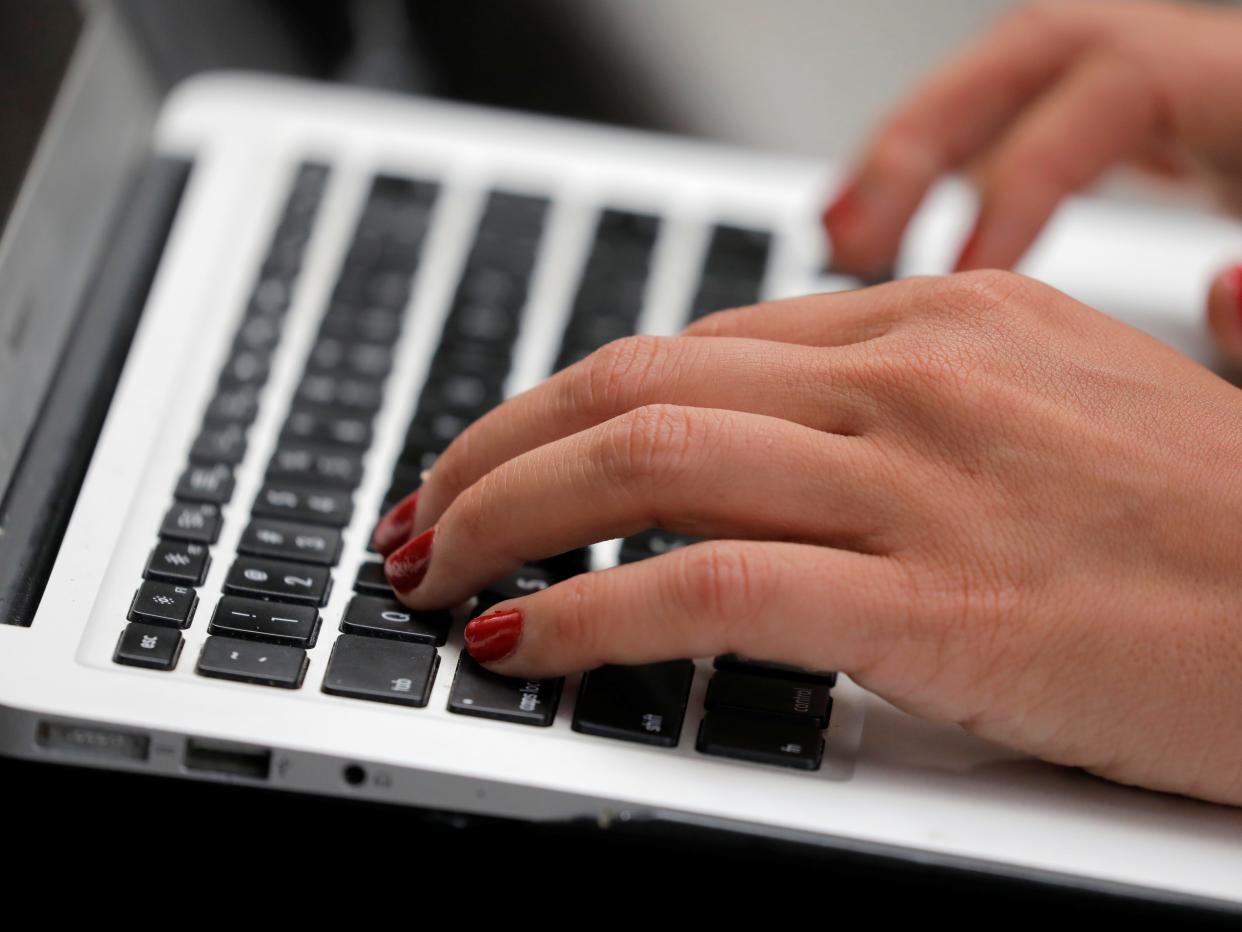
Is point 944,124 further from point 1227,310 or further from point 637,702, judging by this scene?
point 637,702

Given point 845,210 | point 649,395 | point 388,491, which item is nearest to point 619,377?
point 649,395

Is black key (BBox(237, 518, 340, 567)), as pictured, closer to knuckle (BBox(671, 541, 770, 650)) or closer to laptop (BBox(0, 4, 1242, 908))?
laptop (BBox(0, 4, 1242, 908))

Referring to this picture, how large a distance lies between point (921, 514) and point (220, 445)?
28cm

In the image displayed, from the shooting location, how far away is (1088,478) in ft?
1.49

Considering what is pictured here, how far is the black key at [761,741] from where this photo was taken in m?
0.44

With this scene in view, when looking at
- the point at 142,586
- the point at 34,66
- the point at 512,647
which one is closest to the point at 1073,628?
the point at 512,647

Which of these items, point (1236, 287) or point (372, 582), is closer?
point (372, 582)

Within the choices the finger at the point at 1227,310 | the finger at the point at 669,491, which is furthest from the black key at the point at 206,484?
the finger at the point at 1227,310

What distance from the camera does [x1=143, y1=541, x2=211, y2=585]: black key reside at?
1.58ft

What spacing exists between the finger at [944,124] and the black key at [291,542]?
31 cm

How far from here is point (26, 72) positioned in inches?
21.9

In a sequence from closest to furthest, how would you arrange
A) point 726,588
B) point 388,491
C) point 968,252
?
point 726,588
point 388,491
point 968,252

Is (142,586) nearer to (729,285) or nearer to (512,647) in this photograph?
(512,647)

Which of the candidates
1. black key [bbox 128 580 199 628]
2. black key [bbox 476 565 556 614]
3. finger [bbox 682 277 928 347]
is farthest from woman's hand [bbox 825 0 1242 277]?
black key [bbox 128 580 199 628]
